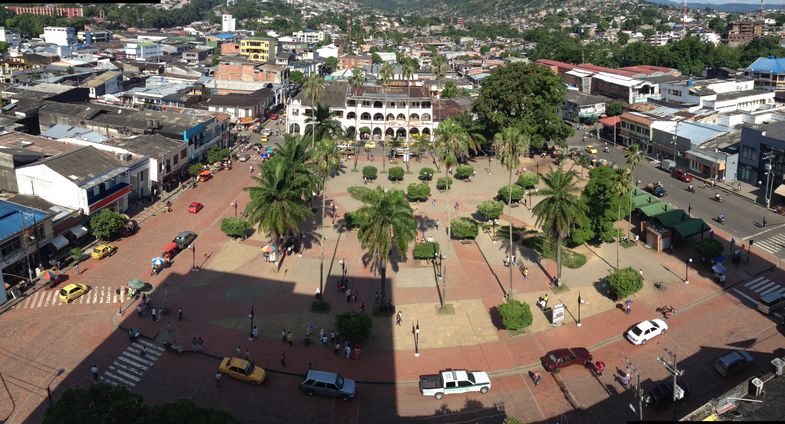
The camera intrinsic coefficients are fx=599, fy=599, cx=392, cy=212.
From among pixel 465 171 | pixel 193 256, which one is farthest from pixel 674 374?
pixel 465 171

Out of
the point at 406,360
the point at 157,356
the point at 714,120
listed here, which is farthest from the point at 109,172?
the point at 714,120

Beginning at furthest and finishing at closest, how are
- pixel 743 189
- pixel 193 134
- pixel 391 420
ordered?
pixel 193 134 < pixel 743 189 < pixel 391 420

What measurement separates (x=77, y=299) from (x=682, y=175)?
63.7 m

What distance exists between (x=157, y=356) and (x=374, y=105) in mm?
62631

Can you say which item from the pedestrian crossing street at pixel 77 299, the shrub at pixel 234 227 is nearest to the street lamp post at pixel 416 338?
the shrub at pixel 234 227

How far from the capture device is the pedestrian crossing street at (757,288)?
4297cm

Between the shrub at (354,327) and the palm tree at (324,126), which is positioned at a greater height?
the palm tree at (324,126)

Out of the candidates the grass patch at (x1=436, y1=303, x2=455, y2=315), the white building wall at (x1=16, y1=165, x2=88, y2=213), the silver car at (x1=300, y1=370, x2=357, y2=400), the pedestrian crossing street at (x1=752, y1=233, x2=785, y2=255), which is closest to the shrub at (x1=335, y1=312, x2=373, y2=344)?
the silver car at (x1=300, y1=370, x2=357, y2=400)

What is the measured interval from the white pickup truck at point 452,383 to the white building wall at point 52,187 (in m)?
34.8

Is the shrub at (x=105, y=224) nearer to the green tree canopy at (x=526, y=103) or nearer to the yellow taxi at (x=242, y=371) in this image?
the yellow taxi at (x=242, y=371)

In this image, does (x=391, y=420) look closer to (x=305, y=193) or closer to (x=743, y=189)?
(x=305, y=193)

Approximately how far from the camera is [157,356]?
1394 inches

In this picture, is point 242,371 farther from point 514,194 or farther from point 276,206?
point 514,194

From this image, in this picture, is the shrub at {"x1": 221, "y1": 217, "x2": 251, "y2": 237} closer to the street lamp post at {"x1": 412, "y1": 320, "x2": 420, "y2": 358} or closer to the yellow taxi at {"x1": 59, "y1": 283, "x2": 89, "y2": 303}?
the yellow taxi at {"x1": 59, "y1": 283, "x2": 89, "y2": 303}
